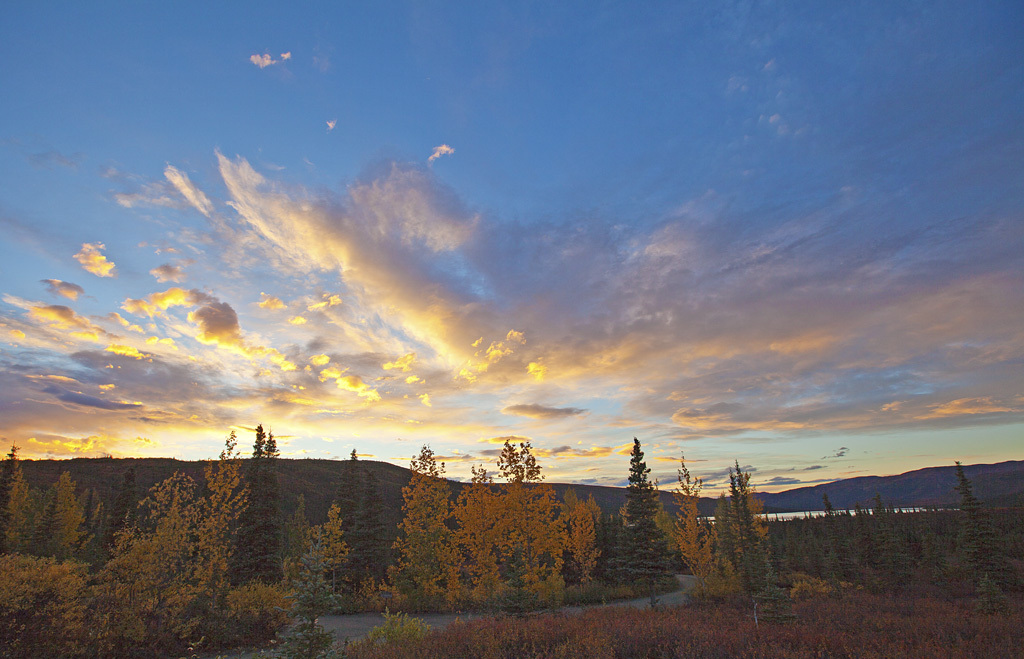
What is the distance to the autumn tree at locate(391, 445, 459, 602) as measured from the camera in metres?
27.9

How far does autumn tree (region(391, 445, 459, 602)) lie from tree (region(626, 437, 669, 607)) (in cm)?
1165

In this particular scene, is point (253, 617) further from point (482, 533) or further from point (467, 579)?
point (467, 579)

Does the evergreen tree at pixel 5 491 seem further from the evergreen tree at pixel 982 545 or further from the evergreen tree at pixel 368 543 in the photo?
the evergreen tree at pixel 982 545

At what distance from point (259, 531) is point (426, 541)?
47.4 feet

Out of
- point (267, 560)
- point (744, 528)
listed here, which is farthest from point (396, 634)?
point (744, 528)

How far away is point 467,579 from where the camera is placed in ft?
110

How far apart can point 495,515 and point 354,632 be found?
369 inches

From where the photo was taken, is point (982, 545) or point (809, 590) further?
point (982, 545)

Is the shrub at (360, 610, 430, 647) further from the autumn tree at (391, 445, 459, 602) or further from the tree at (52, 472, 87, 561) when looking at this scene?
the tree at (52, 472, 87, 561)

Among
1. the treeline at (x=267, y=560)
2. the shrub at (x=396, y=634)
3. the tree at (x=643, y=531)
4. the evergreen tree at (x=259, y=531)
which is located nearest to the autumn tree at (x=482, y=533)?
the treeline at (x=267, y=560)

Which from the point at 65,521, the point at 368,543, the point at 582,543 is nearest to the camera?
the point at 368,543

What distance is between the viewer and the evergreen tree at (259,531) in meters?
32.3

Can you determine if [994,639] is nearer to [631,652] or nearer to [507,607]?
[631,652]

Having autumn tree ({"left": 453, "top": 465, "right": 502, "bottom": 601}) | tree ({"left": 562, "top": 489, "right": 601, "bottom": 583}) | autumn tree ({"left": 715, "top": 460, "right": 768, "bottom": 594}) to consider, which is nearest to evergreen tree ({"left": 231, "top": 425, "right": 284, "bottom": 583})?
autumn tree ({"left": 453, "top": 465, "right": 502, "bottom": 601})
